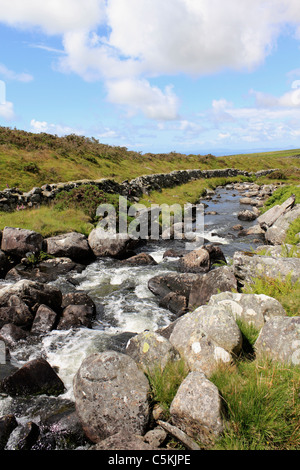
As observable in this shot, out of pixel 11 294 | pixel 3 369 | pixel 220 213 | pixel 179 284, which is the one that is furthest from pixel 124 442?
pixel 220 213

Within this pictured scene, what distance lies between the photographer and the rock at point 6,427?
6.07m

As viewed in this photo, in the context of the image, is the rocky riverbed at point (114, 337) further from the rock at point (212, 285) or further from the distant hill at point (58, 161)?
the distant hill at point (58, 161)

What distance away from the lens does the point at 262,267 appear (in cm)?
985

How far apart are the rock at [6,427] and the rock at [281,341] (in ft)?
17.9

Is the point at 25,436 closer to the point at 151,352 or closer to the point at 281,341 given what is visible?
the point at 151,352

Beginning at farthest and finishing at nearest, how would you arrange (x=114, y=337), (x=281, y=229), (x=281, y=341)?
(x=281, y=229) → (x=114, y=337) → (x=281, y=341)

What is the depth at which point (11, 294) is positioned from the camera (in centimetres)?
1141

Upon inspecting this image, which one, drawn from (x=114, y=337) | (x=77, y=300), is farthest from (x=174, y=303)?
(x=77, y=300)

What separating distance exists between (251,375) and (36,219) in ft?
61.6

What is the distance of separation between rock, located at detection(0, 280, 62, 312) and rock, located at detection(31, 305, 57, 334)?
44 cm

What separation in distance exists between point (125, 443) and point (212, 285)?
24.2 ft

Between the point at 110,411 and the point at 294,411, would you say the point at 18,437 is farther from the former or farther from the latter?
the point at 294,411
